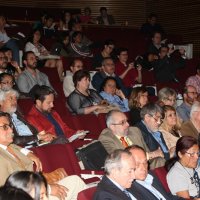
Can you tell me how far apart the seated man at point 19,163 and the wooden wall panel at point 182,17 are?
22.4 ft

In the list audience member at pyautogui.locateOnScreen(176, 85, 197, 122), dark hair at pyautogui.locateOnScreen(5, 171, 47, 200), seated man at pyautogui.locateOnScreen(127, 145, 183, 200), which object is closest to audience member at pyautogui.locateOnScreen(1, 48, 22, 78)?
audience member at pyautogui.locateOnScreen(176, 85, 197, 122)

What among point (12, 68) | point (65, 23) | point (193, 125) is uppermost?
point (65, 23)

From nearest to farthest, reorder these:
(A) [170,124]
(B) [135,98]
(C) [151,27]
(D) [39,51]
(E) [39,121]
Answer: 1. (E) [39,121]
2. (A) [170,124]
3. (B) [135,98]
4. (D) [39,51]
5. (C) [151,27]

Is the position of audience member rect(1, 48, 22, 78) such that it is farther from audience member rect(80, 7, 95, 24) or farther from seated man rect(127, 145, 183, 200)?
audience member rect(80, 7, 95, 24)

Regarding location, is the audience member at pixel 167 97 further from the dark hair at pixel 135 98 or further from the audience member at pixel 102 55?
the audience member at pixel 102 55

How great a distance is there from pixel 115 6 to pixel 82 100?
598cm

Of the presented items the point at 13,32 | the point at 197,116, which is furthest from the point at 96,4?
the point at 197,116

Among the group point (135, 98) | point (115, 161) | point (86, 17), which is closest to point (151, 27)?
point (86, 17)

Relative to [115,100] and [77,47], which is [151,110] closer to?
[115,100]

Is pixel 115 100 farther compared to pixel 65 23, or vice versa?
pixel 65 23

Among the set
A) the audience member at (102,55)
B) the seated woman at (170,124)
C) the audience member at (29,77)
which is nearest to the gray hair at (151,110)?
the seated woman at (170,124)

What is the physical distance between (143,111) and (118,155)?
1.61m

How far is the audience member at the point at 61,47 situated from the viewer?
7121 millimetres

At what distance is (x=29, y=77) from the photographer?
5477 millimetres
